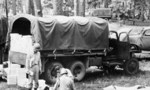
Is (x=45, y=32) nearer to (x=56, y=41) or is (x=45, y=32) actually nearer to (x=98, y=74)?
(x=56, y=41)

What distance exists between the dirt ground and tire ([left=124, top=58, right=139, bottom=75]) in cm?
27

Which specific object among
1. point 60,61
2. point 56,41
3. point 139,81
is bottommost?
point 139,81

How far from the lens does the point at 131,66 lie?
18.3 m

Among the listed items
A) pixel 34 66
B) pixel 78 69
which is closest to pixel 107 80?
pixel 78 69

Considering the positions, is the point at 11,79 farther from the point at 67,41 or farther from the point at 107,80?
the point at 107,80

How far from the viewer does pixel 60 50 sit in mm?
15422

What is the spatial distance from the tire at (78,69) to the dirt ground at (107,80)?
0.93 ft

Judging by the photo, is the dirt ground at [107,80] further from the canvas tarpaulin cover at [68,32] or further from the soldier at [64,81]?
the soldier at [64,81]

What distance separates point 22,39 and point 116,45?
17.9 ft

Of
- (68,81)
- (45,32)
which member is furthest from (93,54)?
(68,81)

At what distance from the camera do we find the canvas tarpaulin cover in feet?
49.0

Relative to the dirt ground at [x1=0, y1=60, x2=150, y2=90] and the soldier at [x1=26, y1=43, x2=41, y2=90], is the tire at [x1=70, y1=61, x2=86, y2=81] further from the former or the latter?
the soldier at [x1=26, y1=43, x2=41, y2=90]

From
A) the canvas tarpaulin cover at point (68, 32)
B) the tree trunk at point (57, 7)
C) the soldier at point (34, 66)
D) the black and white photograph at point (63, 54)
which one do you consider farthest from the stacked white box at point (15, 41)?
the tree trunk at point (57, 7)

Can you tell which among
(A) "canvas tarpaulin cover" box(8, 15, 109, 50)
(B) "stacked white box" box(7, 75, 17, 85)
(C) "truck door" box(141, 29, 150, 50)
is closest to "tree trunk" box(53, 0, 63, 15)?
(A) "canvas tarpaulin cover" box(8, 15, 109, 50)
